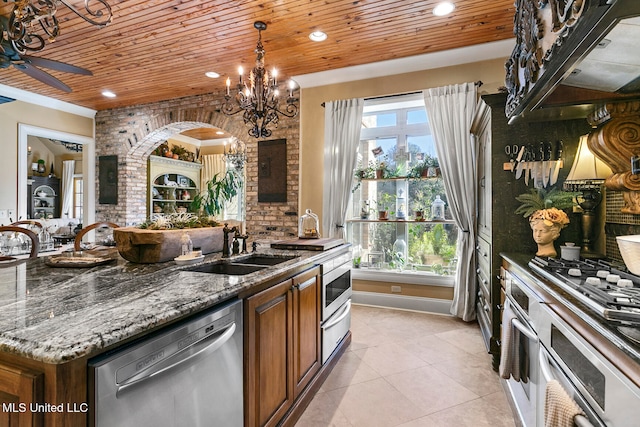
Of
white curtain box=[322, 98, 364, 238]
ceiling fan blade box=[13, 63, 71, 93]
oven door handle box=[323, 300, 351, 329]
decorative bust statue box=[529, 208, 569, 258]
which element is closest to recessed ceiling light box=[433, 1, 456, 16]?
white curtain box=[322, 98, 364, 238]

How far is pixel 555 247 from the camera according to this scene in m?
2.38

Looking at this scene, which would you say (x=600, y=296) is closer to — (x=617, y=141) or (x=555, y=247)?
(x=617, y=141)

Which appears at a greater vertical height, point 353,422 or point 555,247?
point 555,247

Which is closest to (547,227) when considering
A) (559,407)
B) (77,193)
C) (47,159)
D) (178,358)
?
(559,407)

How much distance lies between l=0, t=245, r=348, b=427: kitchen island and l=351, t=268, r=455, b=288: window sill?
8.47ft

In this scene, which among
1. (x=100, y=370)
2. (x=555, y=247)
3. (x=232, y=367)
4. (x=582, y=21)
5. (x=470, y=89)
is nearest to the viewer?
(x=100, y=370)

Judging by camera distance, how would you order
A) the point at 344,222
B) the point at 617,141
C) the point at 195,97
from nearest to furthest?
the point at 617,141
the point at 344,222
the point at 195,97

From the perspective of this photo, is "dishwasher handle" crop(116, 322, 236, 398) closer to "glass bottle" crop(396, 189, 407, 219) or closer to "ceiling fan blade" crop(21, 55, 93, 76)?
"ceiling fan blade" crop(21, 55, 93, 76)

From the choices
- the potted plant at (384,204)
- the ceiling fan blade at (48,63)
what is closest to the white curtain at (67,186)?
the ceiling fan blade at (48,63)

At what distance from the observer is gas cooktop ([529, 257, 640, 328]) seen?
100cm

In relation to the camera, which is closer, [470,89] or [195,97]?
[470,89]

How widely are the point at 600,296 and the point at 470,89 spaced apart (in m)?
3.04

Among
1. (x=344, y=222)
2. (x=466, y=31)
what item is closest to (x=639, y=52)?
(x=466, y=31)

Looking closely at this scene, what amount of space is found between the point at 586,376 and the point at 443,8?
2.91 meters
